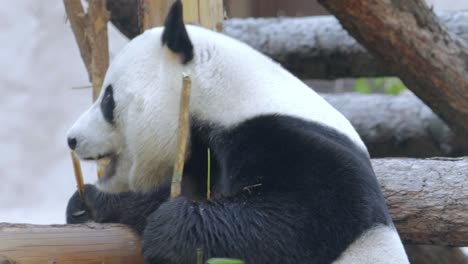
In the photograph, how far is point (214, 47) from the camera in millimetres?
2199

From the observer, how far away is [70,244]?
1.96 metres

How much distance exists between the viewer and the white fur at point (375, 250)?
192 centimetres

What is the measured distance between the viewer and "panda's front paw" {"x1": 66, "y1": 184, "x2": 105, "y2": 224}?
240 centimetres

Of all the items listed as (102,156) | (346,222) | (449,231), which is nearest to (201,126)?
(102,156)

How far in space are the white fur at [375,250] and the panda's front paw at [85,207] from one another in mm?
836

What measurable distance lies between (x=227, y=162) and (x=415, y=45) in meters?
1.68

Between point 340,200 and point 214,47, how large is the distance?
1.93ft

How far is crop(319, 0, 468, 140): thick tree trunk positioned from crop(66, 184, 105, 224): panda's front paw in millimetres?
1397

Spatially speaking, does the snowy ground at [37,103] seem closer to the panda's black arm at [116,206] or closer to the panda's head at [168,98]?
the panda's black arm at [116,206]

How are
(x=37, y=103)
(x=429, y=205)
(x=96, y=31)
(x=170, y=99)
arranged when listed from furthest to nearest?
(x=37, y=103) → (x=96, y=31) → (x=429, y=205) → (x=170, y=99)

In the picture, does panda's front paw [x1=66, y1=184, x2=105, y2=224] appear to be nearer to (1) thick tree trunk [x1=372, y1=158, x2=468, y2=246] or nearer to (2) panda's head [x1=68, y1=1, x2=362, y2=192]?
(2) panda's head [x1=68, y1=1, x2=362, y2=192]

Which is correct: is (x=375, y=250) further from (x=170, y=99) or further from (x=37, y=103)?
(x=37, y=103)

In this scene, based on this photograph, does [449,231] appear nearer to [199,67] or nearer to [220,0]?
[199,67]

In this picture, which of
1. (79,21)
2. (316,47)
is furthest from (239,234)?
(316,47)
